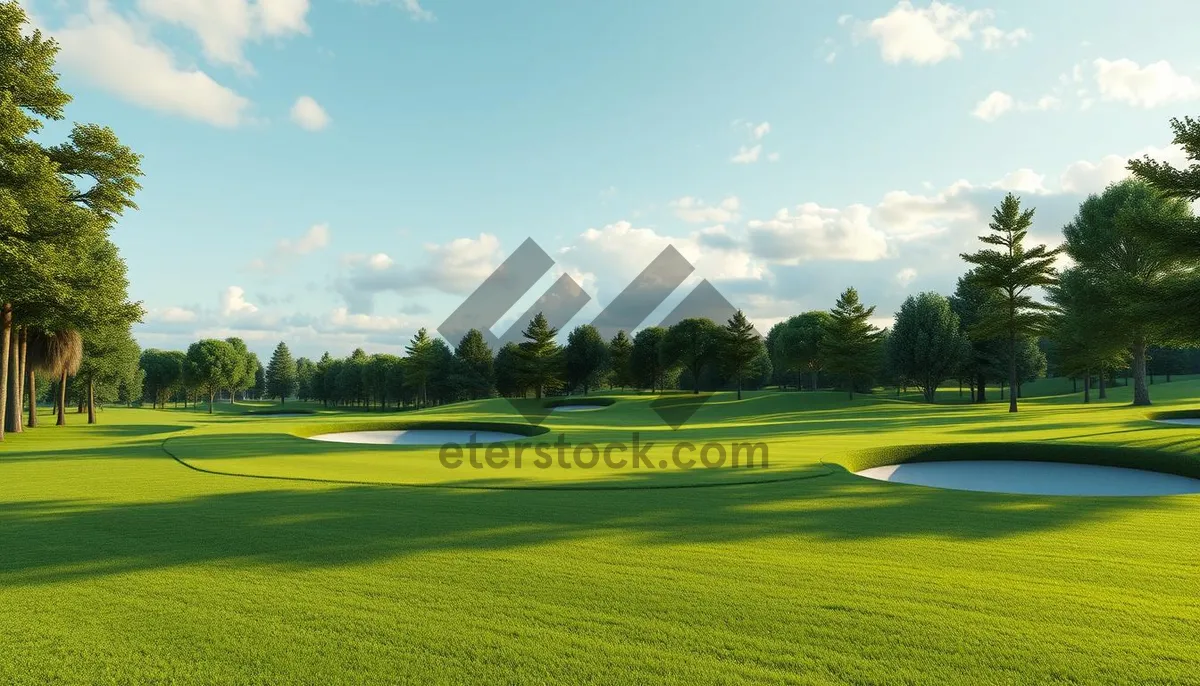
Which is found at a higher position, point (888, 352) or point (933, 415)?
point (888, 352)

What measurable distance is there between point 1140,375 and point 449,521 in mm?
38494

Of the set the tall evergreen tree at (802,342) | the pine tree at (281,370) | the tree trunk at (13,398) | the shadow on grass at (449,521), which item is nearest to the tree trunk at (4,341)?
the tree trunk at (13,398)

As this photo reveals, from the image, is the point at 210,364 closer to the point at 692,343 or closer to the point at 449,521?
the point at 692,343

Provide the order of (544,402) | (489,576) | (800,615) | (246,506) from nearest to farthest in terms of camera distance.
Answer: (800,615)
(489,576)
(246,506)
(544,402)

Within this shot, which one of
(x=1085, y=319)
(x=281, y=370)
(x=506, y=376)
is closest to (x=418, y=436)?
(x=1085, y=319)

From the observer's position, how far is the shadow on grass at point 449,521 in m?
6.28

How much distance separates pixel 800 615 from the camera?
14.7 ft

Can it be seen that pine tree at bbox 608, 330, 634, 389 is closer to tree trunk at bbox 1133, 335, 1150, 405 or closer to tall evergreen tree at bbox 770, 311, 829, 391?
tall evergreen tree at bbox 770, 311, 829, 391

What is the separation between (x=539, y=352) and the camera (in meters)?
59.7

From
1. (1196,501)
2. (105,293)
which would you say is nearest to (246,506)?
(1196,501)

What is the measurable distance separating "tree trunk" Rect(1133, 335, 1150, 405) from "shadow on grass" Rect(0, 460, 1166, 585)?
28564 mm

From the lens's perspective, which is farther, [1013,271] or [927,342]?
[927,342]

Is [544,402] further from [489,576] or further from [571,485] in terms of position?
[489,576]

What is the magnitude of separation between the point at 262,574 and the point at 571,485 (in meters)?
5.57
